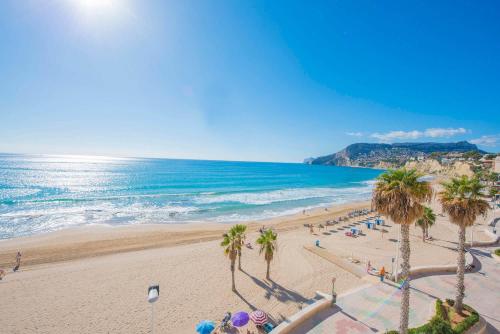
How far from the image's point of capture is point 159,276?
17.0 meters

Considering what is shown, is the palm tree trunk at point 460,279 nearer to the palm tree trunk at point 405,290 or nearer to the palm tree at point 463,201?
the palm tree at point 463,201

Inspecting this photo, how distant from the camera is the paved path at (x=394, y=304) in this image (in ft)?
35.2

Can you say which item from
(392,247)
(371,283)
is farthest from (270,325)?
(392,247)

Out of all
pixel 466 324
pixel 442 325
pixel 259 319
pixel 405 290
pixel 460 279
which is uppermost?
pixel 405 290

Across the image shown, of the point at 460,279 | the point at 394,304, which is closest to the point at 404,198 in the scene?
the point at 460,279

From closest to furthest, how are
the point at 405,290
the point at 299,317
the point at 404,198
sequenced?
the point at 404,198 < the point at 405,290 < the point at 299,317

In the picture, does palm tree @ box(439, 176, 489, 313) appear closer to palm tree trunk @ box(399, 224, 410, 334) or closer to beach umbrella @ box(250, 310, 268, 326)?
palm tree trunk @ box(399, 224, 410, 334)

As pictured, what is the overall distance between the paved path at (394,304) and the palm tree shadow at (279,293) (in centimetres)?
266

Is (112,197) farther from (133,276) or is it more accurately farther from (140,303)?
(140,303)

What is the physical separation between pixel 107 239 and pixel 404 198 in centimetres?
2843

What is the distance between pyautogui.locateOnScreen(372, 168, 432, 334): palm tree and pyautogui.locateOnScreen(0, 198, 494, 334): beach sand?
730 centimetres

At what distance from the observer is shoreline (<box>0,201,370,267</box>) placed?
21.2m

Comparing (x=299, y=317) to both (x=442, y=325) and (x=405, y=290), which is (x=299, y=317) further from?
(x=442, y=325)

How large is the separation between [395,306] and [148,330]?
12986mm
